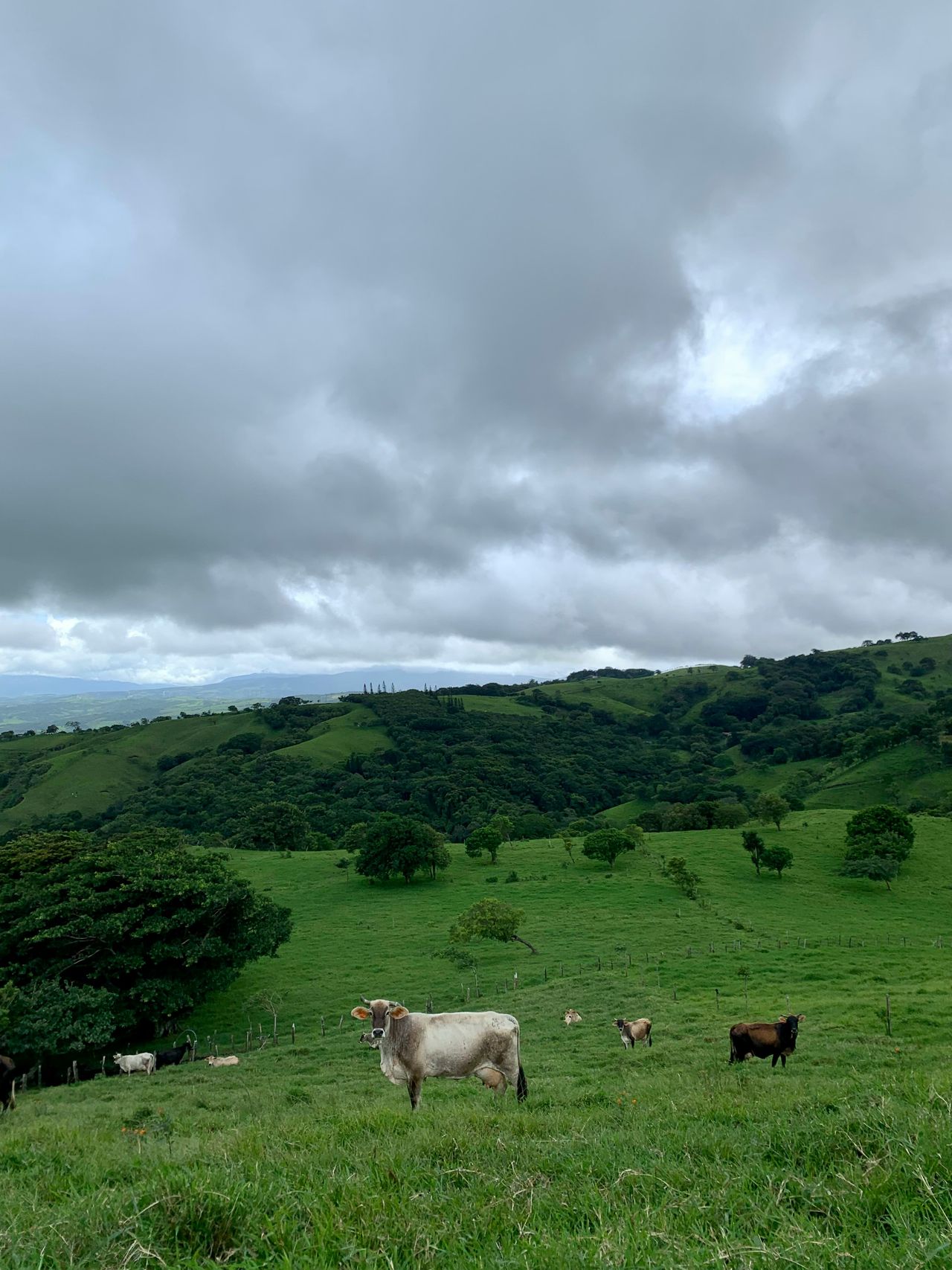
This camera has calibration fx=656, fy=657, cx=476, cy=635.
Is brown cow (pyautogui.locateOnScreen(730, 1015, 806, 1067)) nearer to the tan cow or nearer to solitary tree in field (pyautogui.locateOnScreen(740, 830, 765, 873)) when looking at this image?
the tan cow

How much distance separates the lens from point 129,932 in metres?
30.8

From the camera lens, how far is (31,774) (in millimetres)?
145750

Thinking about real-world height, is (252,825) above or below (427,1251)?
below

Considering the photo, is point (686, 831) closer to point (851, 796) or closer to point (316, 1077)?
point (851, 796)

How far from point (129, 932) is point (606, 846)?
149 ft

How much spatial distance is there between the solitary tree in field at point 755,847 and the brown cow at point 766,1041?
48.2m

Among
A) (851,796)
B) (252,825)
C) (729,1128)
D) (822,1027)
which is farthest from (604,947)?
(851,796)

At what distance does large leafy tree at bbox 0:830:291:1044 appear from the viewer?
29.4 meters

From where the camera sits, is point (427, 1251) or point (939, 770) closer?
point (427, 1251)

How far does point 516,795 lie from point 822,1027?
115458 millimetres

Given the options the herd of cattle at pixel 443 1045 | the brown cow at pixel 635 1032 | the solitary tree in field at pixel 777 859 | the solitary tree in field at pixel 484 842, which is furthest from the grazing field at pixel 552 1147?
the solitary tree in field at pixel 484 842

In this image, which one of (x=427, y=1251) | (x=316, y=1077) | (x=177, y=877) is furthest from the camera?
(x=177, y=877)

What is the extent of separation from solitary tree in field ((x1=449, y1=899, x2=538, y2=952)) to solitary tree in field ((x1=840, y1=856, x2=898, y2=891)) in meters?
35.2

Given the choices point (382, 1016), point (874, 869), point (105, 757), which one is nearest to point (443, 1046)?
point (382, 1016)
